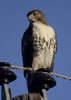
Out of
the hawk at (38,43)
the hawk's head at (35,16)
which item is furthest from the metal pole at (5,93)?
the hawk's head at (35,16)

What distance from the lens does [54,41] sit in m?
8.64

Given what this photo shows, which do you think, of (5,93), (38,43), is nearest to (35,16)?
(38,43)

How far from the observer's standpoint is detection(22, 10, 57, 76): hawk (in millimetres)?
8000

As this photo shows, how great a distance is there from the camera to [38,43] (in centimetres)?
820

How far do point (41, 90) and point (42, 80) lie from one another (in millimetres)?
179

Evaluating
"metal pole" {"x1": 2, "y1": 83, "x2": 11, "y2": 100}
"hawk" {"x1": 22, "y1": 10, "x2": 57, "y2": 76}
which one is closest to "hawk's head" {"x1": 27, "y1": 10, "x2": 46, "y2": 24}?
"hawk" {"x1": 22, "y1": 10, "x2": 57, "y2": 76}

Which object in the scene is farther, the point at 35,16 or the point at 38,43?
the point at 35,16

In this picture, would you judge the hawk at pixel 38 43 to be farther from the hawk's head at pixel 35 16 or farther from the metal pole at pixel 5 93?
the metal pole at pixel 5 93

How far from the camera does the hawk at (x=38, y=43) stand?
8000mm

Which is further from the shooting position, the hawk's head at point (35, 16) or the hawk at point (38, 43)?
the hawk's head at point (35, 16)

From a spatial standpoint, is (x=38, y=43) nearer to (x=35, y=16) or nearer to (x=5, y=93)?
(x=35, y=16)

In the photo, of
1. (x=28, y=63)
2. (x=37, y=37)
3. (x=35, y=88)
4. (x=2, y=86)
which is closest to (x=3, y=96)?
(x=2, y=86)

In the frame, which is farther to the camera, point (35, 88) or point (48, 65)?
point (48, 65)

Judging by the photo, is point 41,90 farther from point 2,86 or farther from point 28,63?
point 28,63
